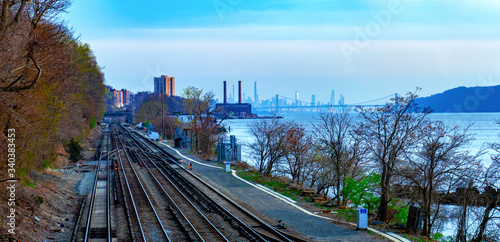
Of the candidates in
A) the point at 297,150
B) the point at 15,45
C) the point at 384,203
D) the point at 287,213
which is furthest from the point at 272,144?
the point at 15,45

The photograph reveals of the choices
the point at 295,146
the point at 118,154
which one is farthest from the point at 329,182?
the point at 118,154

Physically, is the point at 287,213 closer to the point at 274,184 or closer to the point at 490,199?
the point at 274,184

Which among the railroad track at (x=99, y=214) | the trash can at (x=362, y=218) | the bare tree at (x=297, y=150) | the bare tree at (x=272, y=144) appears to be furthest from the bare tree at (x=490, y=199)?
the bare tree at (x=272, y=144)

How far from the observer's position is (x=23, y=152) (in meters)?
18.8

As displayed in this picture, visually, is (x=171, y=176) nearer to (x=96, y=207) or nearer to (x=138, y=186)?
(x=138, y=186)

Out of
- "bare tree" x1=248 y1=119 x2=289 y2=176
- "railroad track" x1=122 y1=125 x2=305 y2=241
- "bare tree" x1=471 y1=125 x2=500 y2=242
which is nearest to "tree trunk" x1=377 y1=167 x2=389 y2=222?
"bare tree" x1=471 y1=125 x2=500 y2=242

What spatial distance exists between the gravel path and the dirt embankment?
832 cm

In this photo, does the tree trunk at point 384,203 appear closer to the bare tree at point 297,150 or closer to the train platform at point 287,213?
the train platform at point 287,213

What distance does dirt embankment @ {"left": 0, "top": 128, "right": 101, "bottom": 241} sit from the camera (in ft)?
44.1

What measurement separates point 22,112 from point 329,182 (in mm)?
19656

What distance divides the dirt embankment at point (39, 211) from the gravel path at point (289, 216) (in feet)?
27.3

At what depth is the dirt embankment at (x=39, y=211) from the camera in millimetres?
13445

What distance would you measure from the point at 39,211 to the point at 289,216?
1020 cm

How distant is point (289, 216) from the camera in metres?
18.7
